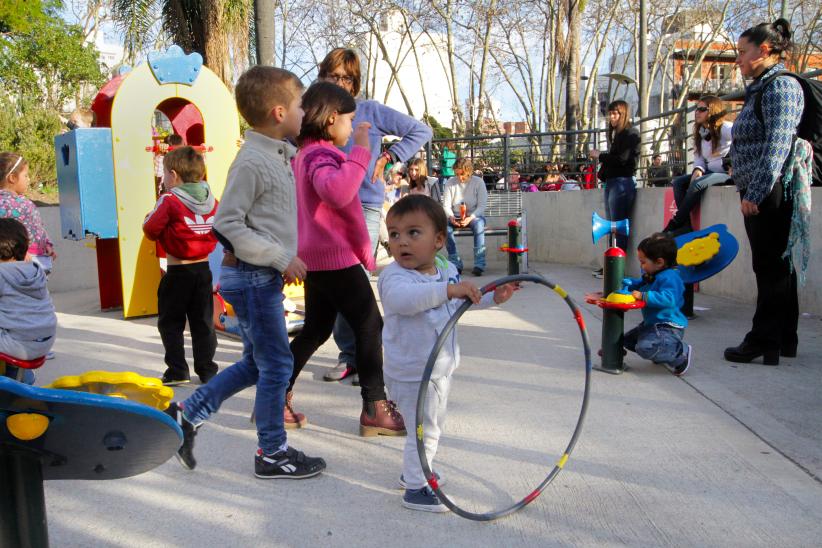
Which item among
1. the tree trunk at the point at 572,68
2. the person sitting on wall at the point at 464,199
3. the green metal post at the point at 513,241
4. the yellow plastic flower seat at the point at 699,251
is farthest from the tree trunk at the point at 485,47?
the yellow plastic flower seat at the point at 699,251

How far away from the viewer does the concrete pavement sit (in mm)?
2877

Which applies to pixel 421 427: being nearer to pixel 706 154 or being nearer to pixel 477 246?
pixel 706 154

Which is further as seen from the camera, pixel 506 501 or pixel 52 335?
pixel 52 335

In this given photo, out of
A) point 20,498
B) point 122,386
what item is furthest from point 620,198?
point 20,498

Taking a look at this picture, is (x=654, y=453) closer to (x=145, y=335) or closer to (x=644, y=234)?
(x=145, y=335)

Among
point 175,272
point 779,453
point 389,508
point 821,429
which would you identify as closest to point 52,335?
point 175,272

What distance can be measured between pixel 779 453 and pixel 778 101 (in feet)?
8.01

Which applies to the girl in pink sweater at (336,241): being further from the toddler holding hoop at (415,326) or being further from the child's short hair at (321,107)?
the toddler holding hoop at (415,326)

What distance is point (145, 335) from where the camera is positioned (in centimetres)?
705

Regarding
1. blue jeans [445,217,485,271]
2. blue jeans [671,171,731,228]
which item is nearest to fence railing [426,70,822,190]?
blue jeans [671,171,731,228]

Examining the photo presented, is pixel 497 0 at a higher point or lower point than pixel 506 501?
higher

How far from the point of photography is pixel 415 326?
3021 mm

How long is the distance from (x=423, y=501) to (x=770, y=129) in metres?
3.48

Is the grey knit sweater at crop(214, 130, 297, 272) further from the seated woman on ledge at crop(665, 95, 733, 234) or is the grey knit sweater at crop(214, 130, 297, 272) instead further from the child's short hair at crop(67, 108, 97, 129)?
the child's short hair at crop(67, 108, 97, 129)
